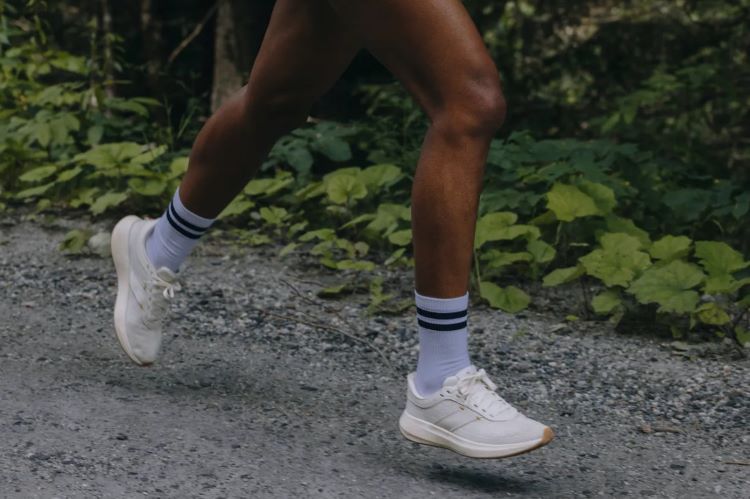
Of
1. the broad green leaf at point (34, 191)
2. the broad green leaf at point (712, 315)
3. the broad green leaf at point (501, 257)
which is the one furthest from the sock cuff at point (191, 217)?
the broad green leaf at point (34, 191)

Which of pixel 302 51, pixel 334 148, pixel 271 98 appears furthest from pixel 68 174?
pixel 302 51

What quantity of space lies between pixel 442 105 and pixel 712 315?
1689 millimetres

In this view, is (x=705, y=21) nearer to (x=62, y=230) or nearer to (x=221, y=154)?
(x=62, y=230)

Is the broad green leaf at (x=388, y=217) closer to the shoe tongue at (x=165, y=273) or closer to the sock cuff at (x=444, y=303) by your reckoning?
the shoe tongue at (x=165, y=273)

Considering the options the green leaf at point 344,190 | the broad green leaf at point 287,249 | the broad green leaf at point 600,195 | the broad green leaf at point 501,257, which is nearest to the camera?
the broad green leaf at point 501,257

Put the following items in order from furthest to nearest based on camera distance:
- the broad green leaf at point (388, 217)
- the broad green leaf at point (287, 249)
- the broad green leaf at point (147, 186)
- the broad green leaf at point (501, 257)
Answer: the broad green leaf at point (147, 186) < the broad green leaf at point (388, 217) < the broad green leaf at point (287, 249) < the broad green leaf at point (501, 257)

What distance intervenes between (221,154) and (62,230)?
7.98 ft

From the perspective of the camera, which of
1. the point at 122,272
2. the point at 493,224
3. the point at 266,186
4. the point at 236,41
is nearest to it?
the point at 122,272

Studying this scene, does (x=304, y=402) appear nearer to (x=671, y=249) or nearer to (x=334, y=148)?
(x=671, y=249)

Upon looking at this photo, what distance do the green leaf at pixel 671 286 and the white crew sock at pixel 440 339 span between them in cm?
138

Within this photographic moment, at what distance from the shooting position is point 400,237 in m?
4.87

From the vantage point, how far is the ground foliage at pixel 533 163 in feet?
14.5

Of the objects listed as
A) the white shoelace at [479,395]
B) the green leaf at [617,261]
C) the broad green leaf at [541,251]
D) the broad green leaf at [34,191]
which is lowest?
the broad green leaf at [34,191]

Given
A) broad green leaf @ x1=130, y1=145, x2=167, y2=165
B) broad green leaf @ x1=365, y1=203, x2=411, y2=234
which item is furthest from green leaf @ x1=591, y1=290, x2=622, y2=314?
broad green leaf @ x1=130, y1=145, x2=167, y2=165
